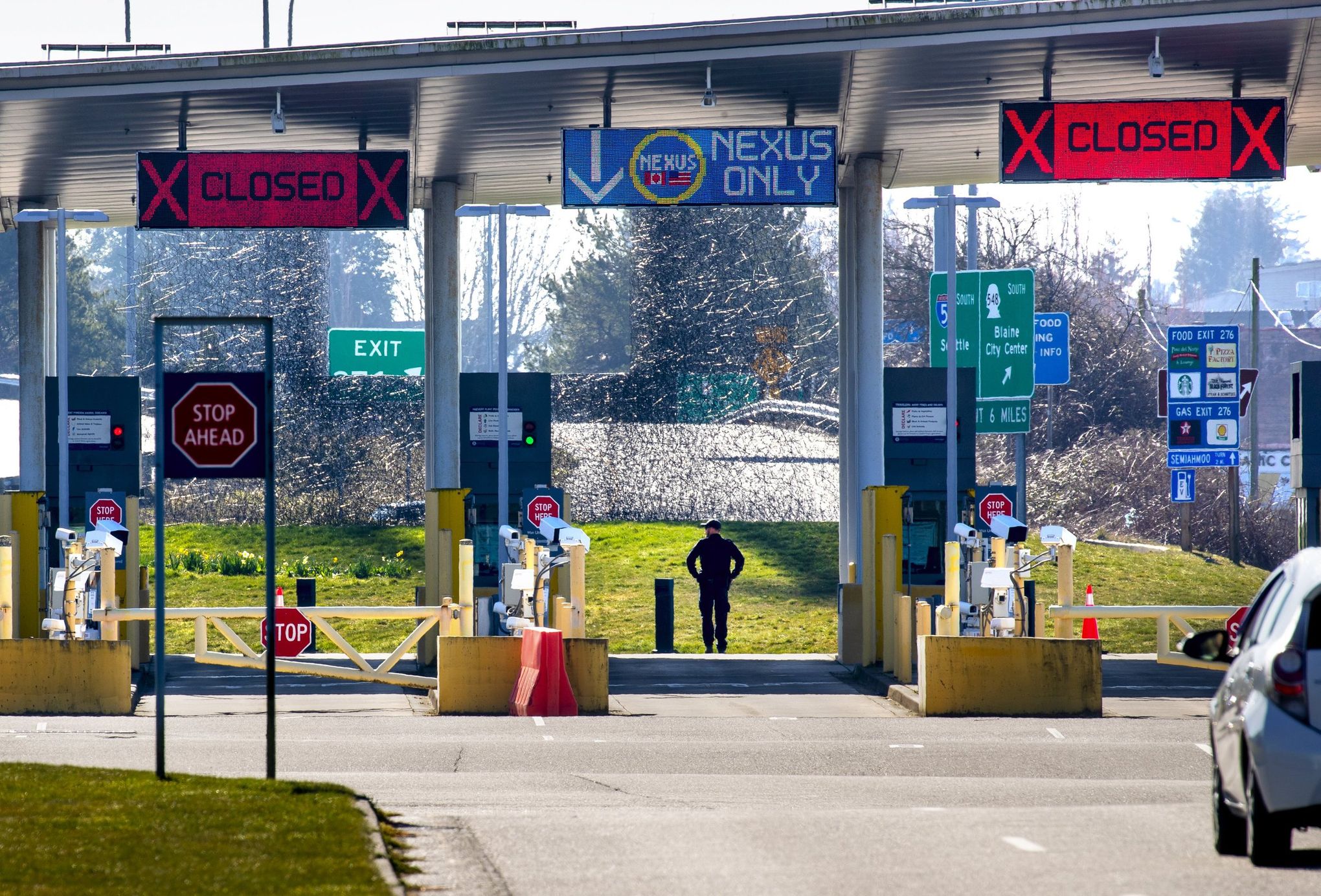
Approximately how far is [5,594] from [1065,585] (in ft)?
31.3

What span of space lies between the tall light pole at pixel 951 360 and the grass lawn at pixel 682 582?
608 cm

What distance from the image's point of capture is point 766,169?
19.8m

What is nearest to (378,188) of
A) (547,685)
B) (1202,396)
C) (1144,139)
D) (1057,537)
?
(547,685)

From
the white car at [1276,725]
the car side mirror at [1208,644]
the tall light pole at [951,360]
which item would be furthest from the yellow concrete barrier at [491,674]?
the white car at [1276,725]

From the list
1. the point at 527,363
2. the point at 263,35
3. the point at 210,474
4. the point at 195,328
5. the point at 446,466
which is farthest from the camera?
the point at 527,363

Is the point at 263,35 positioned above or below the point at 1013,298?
above

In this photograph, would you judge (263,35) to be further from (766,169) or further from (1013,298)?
(766,169)

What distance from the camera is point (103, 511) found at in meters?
24.2

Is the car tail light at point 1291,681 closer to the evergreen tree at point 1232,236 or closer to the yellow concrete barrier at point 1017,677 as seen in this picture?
the yellow concrete barrier at point 1017,677

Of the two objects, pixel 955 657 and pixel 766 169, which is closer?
pixel 955 657

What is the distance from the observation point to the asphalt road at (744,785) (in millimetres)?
8250

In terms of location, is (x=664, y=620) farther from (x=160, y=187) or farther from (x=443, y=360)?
(x=160, y=187)

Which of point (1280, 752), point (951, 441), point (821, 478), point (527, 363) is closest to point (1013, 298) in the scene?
point (951, 441)

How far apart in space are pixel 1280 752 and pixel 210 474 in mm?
5422
